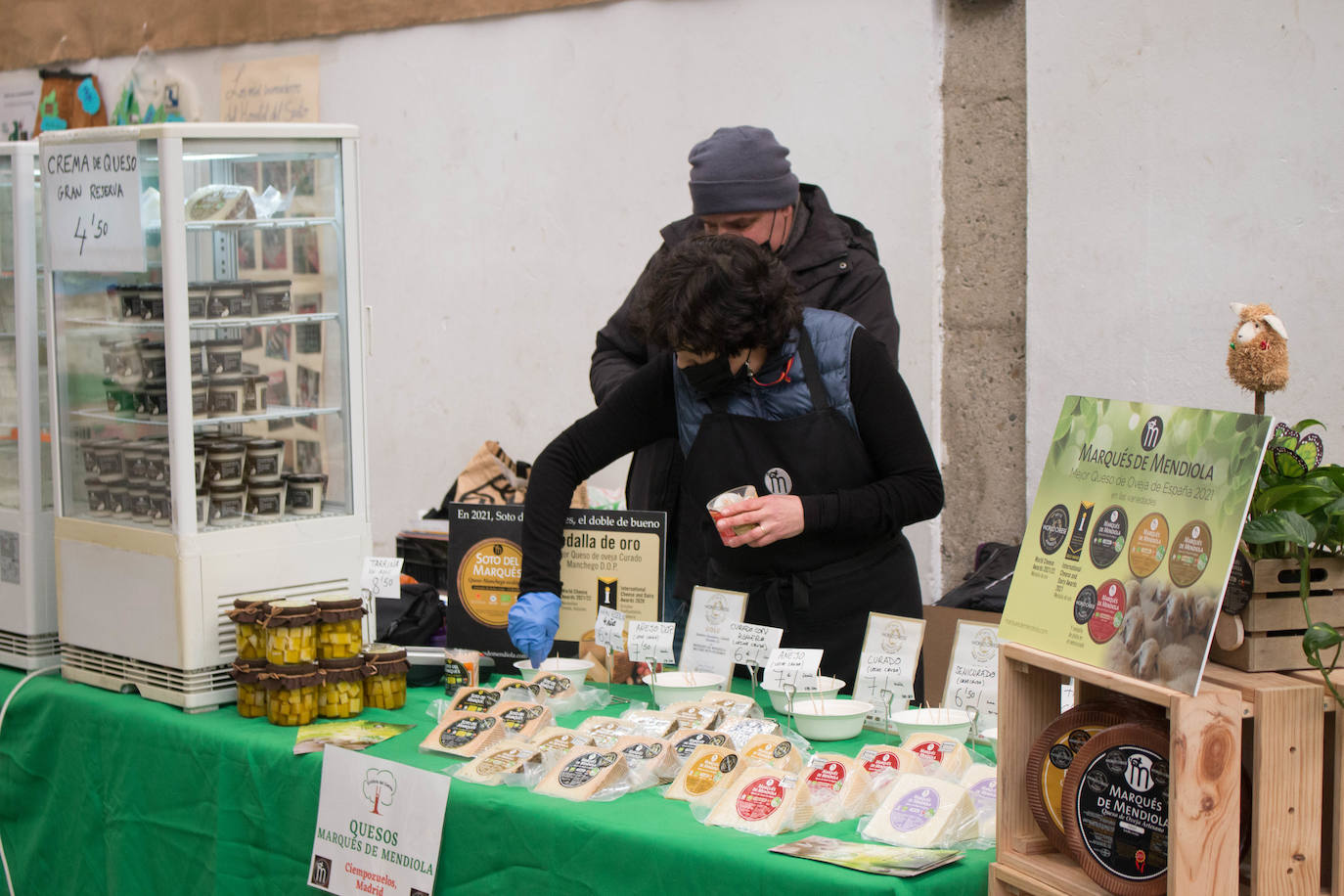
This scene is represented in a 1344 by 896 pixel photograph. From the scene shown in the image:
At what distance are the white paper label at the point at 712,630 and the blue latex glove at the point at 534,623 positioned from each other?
0.28 meters

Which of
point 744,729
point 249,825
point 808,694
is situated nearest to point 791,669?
point 808,694

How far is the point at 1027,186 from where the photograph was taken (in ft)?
13.1

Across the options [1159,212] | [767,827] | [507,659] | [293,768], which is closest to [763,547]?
[507,659]

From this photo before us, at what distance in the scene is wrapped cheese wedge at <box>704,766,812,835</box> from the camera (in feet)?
6.47

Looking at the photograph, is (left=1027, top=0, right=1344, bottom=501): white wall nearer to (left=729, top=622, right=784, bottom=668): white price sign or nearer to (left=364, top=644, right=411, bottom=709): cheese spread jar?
(left=729, top=622, right=784, bottom=668): white price sign

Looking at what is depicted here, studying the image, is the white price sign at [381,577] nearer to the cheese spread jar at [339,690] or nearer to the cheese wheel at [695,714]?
the cheese spread jar at [339,690]

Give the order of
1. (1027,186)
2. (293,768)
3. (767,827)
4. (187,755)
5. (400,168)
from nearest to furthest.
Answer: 1. (767,827)
2. (293,768)
3. (187,755)
4. (1027,186)
5. (400,168)

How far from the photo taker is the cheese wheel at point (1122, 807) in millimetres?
1651

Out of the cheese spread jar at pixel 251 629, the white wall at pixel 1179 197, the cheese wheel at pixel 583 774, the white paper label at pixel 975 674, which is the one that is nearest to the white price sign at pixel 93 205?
the cheese spread jar at pixel 251 629

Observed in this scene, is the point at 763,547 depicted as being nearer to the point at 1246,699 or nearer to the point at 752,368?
the point at 752,368

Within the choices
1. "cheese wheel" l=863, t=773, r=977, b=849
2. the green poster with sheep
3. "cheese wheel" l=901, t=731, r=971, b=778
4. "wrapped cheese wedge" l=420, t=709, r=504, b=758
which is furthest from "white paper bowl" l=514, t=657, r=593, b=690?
the green poster with sheep

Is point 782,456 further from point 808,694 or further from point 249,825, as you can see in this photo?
point 249,825

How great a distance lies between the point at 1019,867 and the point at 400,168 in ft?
15.0

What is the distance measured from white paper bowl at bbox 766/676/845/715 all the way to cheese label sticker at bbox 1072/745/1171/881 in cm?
75
